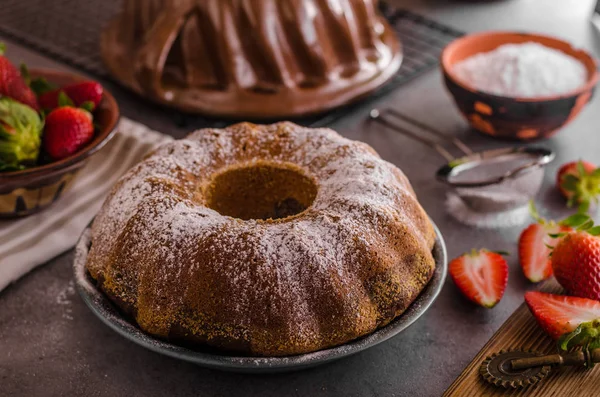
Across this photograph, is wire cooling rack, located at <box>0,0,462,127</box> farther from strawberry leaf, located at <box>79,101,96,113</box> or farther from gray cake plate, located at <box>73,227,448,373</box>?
gray cake plate, located at <box>73,227,448,373</box>

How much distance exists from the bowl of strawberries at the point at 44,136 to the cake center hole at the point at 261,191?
31 cm

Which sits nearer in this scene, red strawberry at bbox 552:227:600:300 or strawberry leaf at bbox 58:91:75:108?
red strawberry at bbox 552:227:600:300

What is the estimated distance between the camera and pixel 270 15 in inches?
60.7

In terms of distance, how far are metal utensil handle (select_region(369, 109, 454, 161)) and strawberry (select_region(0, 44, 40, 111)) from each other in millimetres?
810

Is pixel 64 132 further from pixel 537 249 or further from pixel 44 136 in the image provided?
pixel 537 249

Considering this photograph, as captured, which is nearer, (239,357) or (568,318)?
(239,357)

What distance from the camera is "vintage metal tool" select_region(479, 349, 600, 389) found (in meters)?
0.93

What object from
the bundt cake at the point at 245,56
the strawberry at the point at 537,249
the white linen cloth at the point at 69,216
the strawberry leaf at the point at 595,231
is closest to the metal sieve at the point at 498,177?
the strawberry at the point at 537,249

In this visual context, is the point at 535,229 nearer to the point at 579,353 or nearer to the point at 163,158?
the point at 579,353

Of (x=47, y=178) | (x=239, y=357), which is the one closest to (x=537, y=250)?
(x=239, y=357)

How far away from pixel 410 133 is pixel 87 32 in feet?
3.40

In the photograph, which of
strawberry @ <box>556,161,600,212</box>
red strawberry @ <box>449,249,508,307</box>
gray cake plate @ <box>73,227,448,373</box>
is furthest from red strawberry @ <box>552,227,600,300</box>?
strawberry @ <box>556,161,600,212</box>

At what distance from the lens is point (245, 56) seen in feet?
5.13

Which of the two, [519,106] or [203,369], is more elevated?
[519,106]
